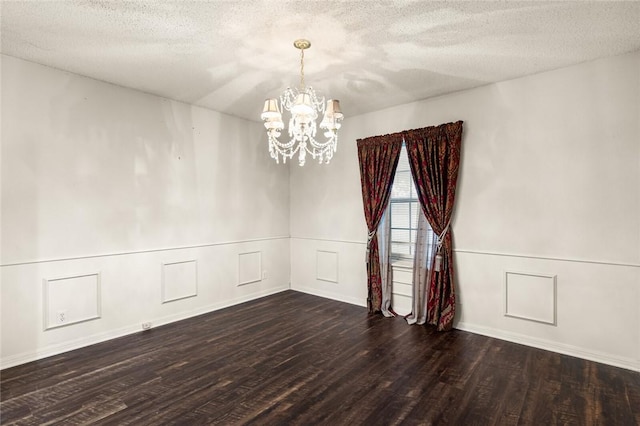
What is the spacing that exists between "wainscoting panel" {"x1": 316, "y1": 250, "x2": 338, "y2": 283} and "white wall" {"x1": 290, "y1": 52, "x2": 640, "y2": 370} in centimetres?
190

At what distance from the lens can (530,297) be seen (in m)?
3.67

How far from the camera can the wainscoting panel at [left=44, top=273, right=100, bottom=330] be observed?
3.42 meters

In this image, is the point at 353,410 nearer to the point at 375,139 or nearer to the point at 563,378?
the point at 563,378

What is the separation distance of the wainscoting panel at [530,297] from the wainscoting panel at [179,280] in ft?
12.5

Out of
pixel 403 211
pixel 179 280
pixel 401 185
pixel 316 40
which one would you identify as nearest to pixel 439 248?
pixel 403 211

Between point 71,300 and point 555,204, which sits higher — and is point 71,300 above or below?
below

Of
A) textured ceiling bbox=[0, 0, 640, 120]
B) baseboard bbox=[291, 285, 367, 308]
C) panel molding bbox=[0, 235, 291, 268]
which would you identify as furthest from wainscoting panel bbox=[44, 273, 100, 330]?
baseboard bbox=[291, 285, 367, 308]

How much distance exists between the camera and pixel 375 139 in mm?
4820

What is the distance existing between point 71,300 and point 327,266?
130 inches

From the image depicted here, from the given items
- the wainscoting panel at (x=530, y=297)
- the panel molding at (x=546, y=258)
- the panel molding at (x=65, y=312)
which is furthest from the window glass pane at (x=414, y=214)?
the panel molding at (x=65, y=312)

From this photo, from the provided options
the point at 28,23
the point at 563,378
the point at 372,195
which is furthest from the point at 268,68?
the point at 563,378

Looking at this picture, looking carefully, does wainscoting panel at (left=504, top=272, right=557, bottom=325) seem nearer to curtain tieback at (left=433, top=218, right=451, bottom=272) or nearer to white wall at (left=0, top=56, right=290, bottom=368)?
curtain tieback at (left=433, top=218, right=451, bottom=272)

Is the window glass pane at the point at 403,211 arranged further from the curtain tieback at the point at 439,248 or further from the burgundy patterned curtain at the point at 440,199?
the curtain tieback at the point at 439,248

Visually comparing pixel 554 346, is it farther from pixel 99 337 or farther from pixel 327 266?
pixel 99 337
